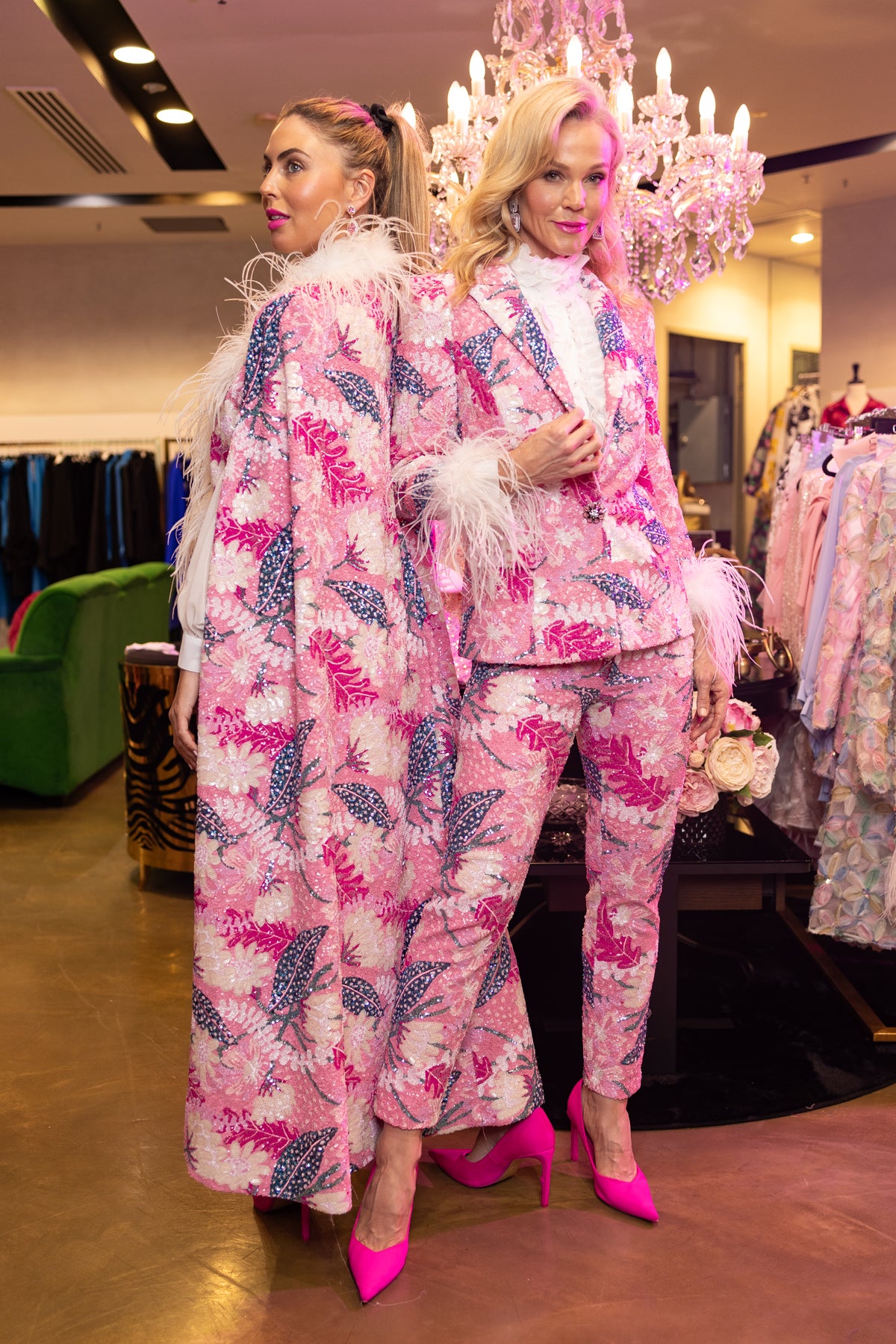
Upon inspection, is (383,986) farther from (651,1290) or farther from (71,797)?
(71,797)

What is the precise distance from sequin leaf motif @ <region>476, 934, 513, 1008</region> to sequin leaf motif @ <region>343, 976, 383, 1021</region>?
19 centimetres

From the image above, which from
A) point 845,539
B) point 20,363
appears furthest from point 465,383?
point 20,363

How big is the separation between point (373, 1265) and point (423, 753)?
26.9 inches

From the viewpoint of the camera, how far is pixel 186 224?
24.8 feet

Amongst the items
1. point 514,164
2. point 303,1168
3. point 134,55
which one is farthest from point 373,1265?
point 134,55

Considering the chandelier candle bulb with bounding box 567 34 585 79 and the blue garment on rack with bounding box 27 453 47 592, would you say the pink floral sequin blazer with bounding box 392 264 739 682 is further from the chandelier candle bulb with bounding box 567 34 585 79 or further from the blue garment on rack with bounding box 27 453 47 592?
the blue garment on rack with bounding box 27 453 47 592

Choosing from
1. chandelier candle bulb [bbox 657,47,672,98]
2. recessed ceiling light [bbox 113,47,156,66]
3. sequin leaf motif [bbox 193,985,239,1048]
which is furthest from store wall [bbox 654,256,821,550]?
sequin leaf motif [bbox 193,985,239,1048]

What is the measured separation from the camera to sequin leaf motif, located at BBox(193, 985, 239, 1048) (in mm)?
1579

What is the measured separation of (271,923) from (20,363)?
7.57 m

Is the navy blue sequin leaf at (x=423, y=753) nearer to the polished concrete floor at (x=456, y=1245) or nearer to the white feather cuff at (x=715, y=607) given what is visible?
the white feather cuff at (x=715, y=607)

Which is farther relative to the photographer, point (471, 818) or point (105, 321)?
point (105, 321)

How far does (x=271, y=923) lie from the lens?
1585mm

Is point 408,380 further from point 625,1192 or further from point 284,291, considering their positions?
point 625,1192

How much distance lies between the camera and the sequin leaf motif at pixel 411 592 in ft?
5.49
